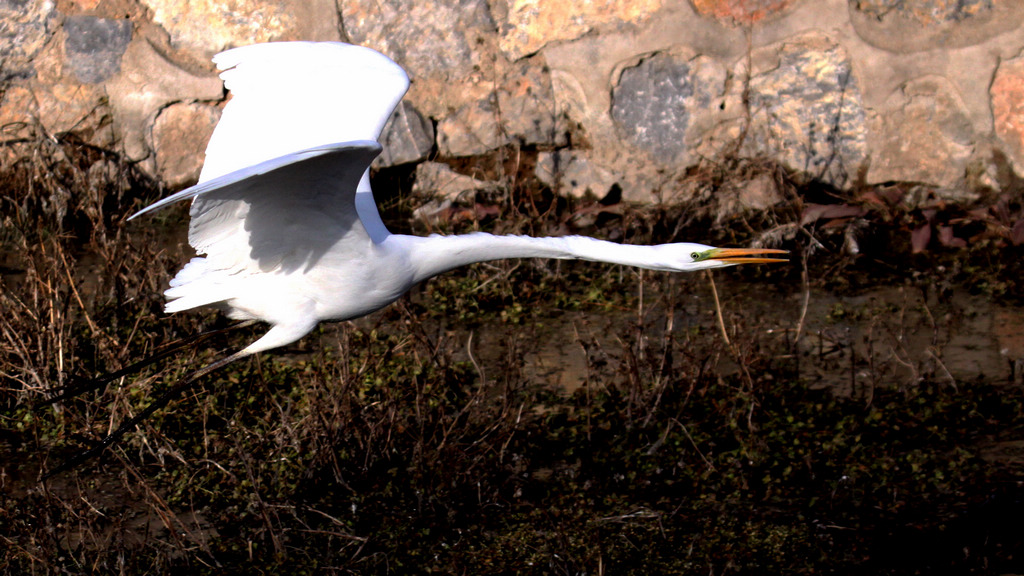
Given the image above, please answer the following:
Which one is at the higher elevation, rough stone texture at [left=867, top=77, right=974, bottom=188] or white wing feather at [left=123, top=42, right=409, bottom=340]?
white wing feather at [left=123, top=42, right=409, bottom=340]

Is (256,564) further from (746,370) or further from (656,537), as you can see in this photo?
(746,370)

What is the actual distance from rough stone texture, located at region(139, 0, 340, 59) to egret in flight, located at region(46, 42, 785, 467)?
140 centimetres

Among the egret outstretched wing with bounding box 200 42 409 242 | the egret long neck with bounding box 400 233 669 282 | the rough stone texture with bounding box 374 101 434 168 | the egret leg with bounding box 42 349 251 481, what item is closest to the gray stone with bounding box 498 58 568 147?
the rough stone texture with bounding box 374 101 434 168

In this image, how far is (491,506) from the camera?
109 inches

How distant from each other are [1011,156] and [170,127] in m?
3.38

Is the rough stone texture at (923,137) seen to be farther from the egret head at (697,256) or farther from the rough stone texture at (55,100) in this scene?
the rough stone texture at (55,100)

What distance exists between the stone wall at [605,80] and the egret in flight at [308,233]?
1424 millimetres

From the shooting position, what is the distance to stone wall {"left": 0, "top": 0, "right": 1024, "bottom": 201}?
427 centimetres

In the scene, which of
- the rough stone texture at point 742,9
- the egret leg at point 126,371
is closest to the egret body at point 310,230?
the egret leg at point 126,371

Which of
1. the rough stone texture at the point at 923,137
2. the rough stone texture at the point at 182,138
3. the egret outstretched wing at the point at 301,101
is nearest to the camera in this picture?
the egret outstretched wing at the point at 301,101

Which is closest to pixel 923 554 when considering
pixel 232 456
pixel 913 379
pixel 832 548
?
pixel 832 548

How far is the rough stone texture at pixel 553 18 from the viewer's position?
4.38 metres

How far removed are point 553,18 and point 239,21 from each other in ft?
4.16

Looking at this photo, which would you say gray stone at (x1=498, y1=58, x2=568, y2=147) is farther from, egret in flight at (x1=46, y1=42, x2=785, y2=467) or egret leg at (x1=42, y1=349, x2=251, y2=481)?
egret leg at (x1=42, y1=349, x2=251, y2=481)
